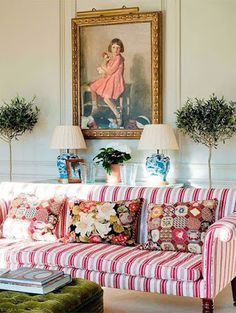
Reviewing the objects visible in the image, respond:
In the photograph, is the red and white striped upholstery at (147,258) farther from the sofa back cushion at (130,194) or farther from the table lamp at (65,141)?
the table lamp at (65,141)

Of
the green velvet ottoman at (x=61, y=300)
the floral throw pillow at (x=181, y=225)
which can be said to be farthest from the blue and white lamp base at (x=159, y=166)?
the green velvet ottoman at (x=61, y=300)

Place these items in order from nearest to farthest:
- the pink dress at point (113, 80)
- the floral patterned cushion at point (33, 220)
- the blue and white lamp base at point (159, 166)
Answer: the floral patterned cushion at point (33, 220), the blue and white lamp base at point (159, 166), the pink dress at point (113, 80)

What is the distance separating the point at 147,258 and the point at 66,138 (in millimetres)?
2246

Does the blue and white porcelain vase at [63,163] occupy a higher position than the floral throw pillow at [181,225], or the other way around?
the blue and white porcelain vase at [63,163]

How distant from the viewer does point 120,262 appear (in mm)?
3775

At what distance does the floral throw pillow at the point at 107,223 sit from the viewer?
420cm

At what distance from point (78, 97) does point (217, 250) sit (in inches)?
118

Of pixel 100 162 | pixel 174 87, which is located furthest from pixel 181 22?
pixel 100 162

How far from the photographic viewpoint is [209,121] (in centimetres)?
532

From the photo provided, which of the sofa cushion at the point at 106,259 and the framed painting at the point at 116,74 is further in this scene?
the framed painting at the point at 116,74

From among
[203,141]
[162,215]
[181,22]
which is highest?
[181,22]

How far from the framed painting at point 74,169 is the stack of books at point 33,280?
2.49 m

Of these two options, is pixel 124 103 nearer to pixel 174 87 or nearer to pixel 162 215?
pixel 174 87

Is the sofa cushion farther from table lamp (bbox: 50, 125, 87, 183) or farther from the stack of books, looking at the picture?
table lamp (bbox: 50, 125, 87, 183)
